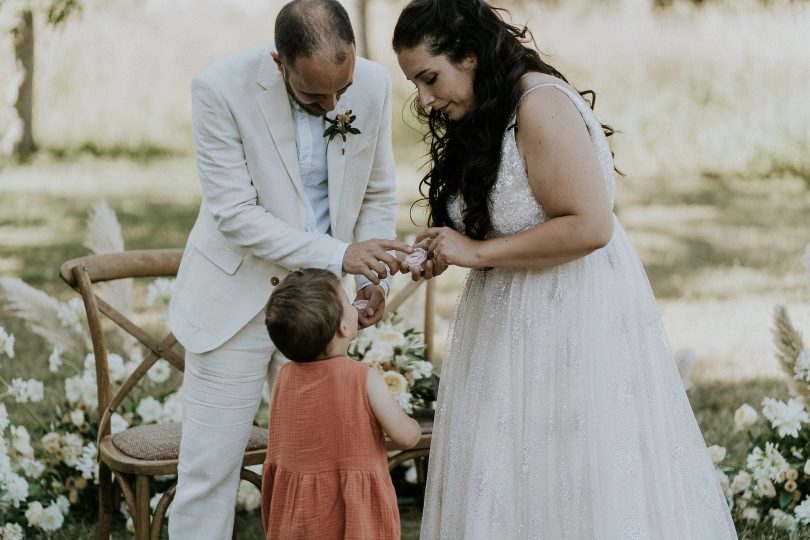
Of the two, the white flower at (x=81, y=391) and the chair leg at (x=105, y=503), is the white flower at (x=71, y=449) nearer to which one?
the white flower at (x=81, y=391)

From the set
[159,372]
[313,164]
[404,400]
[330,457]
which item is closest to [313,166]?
[313,164]

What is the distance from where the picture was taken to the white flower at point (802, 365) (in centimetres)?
422

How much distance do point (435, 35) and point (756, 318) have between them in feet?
17.7

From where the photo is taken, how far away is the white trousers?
3600 millimetres

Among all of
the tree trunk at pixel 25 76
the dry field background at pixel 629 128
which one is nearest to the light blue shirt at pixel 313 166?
the dry field background at pixel 629 128

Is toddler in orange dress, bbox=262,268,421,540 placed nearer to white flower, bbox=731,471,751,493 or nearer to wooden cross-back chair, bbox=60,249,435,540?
wooden cross-back chair, bbox=60,249,435,540

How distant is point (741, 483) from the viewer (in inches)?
176

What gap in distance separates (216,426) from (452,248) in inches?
42.5

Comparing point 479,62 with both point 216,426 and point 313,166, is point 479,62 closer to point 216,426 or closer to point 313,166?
point 313,166

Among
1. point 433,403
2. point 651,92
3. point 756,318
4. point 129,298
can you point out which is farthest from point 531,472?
point 651,92

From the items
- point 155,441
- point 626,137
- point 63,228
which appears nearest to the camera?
point 155,441

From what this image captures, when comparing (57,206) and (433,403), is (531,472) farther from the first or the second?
(57,206)

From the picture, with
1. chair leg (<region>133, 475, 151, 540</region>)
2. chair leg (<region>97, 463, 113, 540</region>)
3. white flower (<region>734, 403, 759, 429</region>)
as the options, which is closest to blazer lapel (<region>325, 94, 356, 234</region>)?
chair leg (<region>133, 475, 151, 540</region>)

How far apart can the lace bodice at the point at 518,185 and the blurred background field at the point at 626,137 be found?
4211 mm
